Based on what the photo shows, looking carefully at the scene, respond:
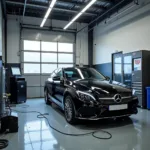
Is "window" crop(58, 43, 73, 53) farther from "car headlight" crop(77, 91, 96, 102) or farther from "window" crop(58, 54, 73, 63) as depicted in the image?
"car headlight" crop(77, 91, 96, 102)

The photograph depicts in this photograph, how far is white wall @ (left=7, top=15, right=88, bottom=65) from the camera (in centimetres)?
808

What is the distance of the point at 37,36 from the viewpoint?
854 centimetres

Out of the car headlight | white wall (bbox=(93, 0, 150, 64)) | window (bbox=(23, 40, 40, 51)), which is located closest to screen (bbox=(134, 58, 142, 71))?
white wall (bbox=(93, 0, 150, 64))

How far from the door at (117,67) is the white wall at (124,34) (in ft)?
0.96

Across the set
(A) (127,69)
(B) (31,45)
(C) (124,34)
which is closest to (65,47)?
(B) (31,45)

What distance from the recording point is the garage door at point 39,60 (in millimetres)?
8281

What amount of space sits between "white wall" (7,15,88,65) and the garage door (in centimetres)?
26

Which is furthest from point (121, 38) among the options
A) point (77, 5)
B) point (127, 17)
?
point (77, 5)

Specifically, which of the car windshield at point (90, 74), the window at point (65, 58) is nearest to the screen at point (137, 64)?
the car windshield at point (90, 74)

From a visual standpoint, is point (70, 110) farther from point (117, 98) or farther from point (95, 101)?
point (117, 98)

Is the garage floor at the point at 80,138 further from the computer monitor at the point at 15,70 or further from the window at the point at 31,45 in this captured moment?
Result: the window at the point at 31,45

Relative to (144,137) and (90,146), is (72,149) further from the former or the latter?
(144,137)

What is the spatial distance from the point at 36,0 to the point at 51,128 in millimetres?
5583

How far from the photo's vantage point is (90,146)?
2377 millimetres
